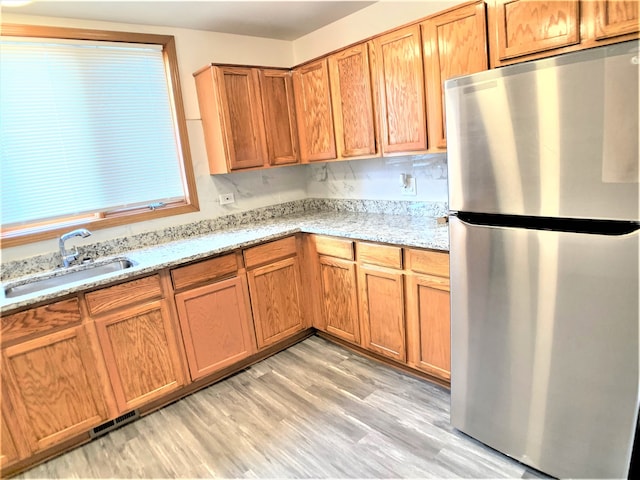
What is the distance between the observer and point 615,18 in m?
1.46

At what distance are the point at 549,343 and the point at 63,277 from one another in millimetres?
2539

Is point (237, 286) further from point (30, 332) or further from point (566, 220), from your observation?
point (566, 220)

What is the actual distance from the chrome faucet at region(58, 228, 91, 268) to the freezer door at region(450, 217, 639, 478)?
2.08 m

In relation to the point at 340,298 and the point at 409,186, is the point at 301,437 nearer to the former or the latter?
the point at 340,298

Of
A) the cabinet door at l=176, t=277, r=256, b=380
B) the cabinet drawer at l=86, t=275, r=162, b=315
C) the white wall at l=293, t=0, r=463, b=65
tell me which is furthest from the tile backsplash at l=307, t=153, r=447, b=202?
the cabinet drawer at l=86, t=275, r=162, b=315

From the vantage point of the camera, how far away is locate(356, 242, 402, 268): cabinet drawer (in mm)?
2210

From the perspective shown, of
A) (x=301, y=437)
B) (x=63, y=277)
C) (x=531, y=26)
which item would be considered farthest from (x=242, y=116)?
(x=301, y=437)

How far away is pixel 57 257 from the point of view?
92.8 inches

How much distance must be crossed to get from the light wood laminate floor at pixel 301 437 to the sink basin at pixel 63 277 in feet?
2.97

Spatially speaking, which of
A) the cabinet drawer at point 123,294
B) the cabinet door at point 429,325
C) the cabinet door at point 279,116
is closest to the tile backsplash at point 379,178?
the cabinet door at point 279,116

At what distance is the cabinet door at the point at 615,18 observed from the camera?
4.65 feet

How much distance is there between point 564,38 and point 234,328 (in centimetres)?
230

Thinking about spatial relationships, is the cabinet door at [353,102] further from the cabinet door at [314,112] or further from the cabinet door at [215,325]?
the cabinet door at [215,325]

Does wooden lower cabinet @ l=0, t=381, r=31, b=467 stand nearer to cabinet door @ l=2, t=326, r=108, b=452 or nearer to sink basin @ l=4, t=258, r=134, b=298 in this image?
cabinet door @ l=2, t=326, r=108, b=452
